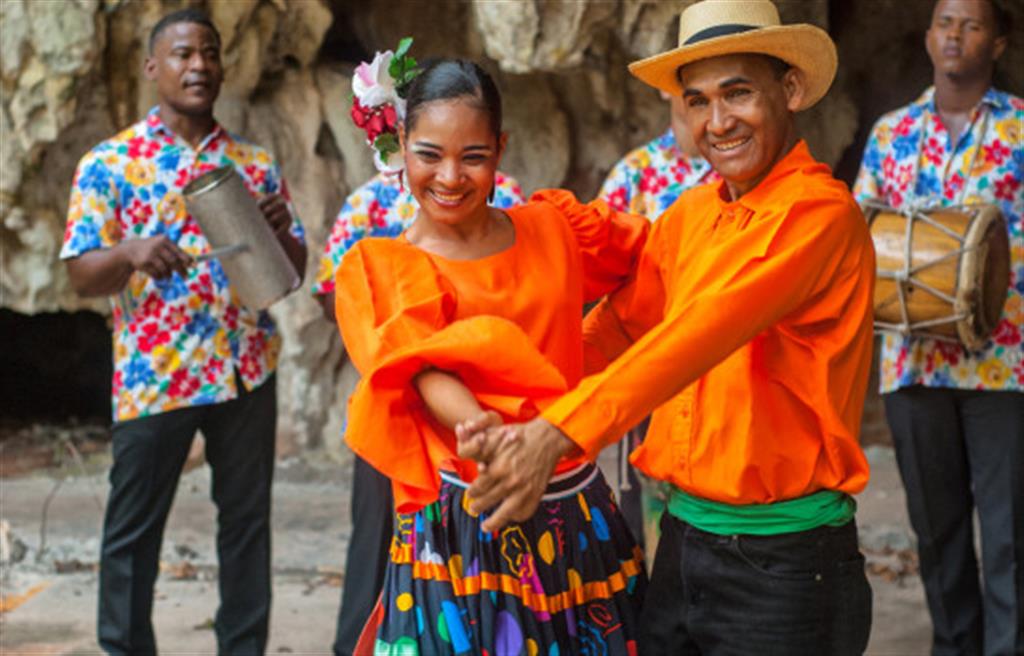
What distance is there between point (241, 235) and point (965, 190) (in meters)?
2.32

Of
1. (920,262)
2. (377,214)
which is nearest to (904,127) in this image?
(920,262)

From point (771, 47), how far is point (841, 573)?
1041mm

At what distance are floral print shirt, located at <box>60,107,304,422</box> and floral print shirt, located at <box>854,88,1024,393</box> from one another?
211 cm

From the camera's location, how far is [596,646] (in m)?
2.82

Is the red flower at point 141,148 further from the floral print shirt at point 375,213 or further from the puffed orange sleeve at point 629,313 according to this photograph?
the puffed orange sleeve at point 629,313

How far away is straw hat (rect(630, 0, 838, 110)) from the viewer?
273 centimetres

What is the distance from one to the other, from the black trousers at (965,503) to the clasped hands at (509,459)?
2.53 meters

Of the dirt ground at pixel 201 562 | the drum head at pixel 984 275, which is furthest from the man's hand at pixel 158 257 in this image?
the drum head at pixel 984 275

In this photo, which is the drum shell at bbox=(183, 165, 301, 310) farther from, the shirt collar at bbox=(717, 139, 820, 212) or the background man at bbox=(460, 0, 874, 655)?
the shirt collar at bbox=(717, 139, 820, 212)

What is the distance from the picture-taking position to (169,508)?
466 centimetres

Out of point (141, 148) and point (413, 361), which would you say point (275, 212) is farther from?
point (413, 361)

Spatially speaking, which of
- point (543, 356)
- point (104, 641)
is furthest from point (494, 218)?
point (104, 641)

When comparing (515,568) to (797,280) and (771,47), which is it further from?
(771,47)

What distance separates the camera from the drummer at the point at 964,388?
4566 millimetres
